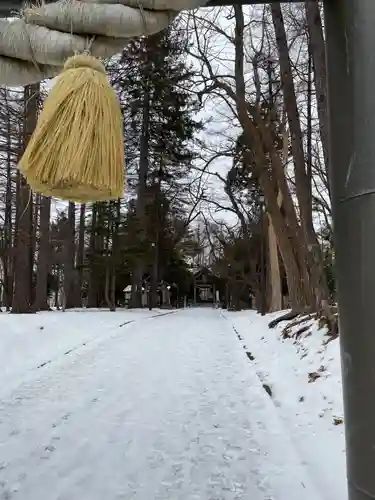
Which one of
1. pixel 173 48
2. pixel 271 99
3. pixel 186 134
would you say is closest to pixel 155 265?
pixel 186 134

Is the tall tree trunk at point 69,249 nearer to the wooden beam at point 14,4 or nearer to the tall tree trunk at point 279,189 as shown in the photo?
the tall tree trunk at point 279,189

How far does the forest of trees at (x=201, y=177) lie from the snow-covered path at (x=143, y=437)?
1.72 meters

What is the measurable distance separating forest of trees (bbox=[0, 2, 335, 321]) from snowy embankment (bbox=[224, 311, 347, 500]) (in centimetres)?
90

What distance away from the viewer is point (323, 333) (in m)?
8.38

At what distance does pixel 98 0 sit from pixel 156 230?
101 ft

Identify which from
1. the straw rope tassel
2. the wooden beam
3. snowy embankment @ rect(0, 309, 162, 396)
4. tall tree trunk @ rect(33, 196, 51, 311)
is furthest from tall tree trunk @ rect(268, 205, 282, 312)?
the straw rope tassel

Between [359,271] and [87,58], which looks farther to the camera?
[87,58]

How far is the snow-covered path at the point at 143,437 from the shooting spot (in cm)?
347

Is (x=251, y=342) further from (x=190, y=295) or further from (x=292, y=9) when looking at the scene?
(x=190, y=295)

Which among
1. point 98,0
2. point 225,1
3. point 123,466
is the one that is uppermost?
point 225,1

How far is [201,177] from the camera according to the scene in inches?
683

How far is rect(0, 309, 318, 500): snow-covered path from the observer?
3.47 m

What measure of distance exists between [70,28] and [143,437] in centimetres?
375

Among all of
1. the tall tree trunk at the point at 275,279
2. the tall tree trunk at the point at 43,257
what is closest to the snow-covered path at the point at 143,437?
the tall tree trunk at the point at 275,279
